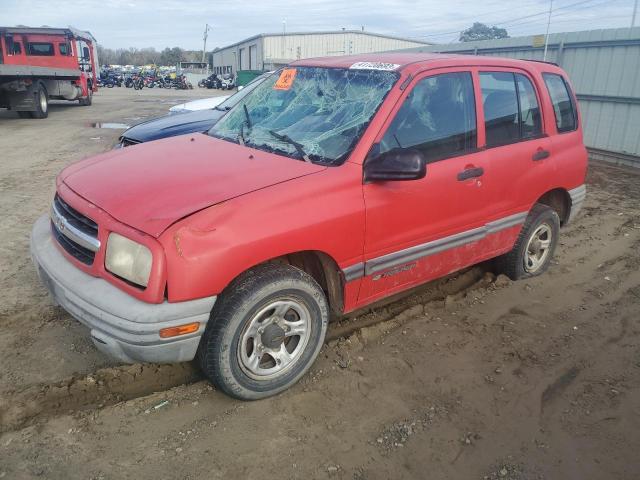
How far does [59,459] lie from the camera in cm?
248

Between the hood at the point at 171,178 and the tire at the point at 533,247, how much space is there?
2389mm

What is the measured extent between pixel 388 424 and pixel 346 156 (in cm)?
156

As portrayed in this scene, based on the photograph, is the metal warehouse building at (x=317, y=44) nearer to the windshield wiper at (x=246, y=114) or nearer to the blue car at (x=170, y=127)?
the blue car at (x=170, y=127)

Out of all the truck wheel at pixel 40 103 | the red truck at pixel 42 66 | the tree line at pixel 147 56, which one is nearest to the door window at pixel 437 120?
Answer: the red truck at pixel 42 66

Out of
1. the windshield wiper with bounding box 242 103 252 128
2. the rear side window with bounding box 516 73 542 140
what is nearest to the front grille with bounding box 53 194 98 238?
the windshield wiper with bounding box 242 103 252 128

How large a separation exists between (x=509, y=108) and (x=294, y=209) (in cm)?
224

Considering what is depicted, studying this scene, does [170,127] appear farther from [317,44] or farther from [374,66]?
[317,44]

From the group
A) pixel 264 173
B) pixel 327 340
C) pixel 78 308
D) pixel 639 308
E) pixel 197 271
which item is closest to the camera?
pixel 197 271

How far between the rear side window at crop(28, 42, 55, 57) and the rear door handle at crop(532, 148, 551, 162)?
63.6 ft

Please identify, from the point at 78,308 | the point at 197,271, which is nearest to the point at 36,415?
the point at 78,308

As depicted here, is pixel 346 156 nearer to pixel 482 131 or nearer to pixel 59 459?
pixel 482 131

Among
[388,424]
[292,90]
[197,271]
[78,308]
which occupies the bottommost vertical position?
[388,424]

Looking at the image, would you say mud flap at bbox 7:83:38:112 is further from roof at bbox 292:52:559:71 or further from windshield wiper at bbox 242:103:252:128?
roof at bbox 292:52:559:71

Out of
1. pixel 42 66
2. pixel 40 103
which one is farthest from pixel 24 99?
pixel 42 66
